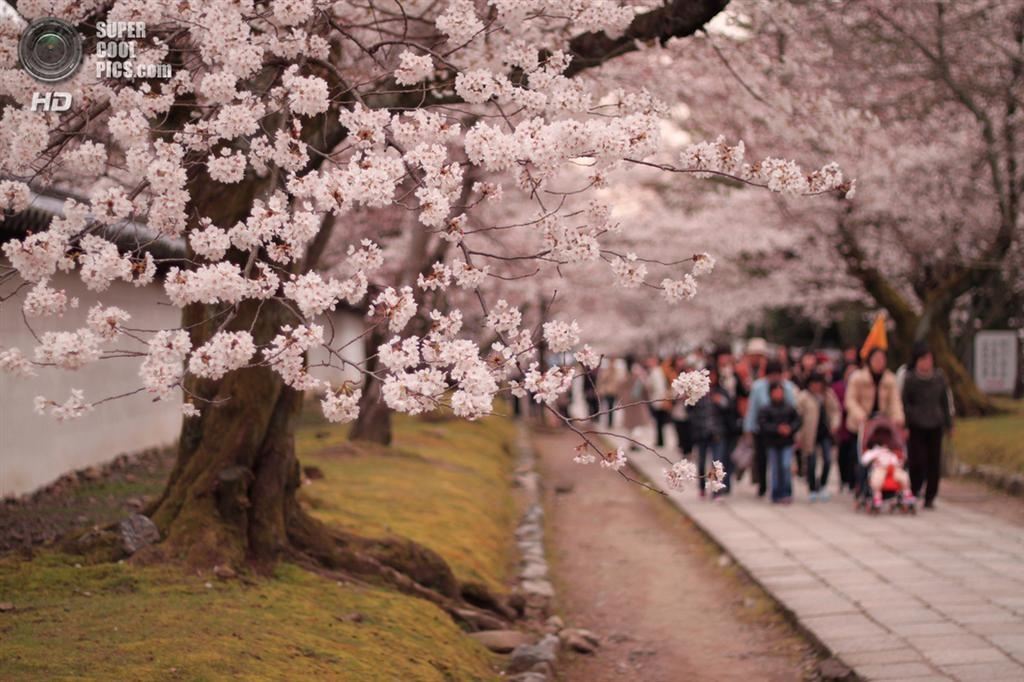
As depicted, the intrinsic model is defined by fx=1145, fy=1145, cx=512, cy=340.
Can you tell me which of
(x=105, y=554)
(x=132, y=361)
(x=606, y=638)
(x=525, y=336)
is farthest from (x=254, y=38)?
(x=132, y=361)

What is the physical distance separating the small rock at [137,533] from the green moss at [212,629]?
0.27m

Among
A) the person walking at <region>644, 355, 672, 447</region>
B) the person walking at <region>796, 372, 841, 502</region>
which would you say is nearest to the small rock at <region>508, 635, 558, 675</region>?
the person walking at <region>796, 372, 841, 502</region>

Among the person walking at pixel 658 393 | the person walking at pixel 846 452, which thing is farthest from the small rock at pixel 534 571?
the person walking at pixel 658 393

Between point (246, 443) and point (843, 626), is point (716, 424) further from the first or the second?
point (246, 443)

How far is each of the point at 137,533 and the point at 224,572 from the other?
678 mm

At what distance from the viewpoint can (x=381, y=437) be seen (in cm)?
1669

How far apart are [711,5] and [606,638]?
15.7ft

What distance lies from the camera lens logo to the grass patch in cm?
1404

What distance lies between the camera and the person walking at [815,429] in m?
14.6

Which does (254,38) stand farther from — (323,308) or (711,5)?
(711,5)

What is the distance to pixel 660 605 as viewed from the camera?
992 centimetres

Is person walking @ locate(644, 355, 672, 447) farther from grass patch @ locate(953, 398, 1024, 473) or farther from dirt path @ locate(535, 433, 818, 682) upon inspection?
dirt path @ locate(535, 433, 818, 682)

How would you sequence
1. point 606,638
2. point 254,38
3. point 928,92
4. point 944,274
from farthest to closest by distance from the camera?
point 944,274 → point 928,92 → point 606,638 → point 254,38

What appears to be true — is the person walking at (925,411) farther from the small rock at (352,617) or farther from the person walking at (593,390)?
the small rock at (352,617)
